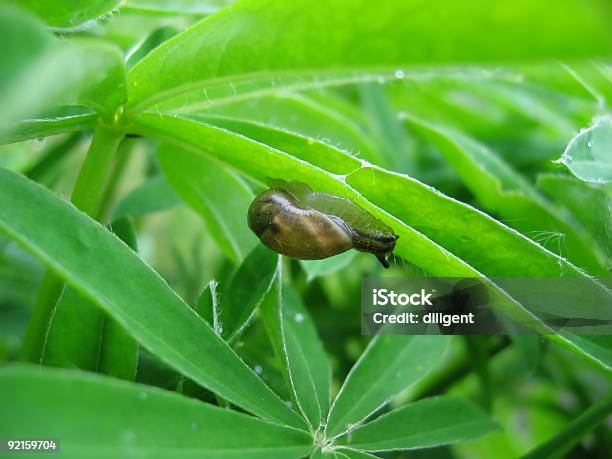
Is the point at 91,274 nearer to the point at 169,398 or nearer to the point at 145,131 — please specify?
the point at 169,398

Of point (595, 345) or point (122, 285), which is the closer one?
point (122, 285)

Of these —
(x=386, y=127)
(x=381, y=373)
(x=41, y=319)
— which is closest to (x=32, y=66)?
(x=41, y=319)

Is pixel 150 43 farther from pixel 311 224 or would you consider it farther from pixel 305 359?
pixel 305 359

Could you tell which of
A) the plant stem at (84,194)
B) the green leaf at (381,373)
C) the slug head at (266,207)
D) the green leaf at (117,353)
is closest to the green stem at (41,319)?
the plant stem at (84,194)

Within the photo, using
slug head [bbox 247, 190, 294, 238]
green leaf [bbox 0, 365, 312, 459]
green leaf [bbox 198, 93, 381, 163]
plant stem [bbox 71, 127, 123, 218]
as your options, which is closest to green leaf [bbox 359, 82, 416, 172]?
green leaf [bbox 198, 93, 381, 163]

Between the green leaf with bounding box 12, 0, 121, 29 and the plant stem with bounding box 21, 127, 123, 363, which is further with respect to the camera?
the plant stem with bounding box 21, 127, 123, 363

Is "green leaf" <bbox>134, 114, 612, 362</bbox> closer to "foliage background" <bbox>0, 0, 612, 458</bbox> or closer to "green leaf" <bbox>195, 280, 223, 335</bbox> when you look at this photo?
"foliage background" <bbox>0, 0, 612, 458</bbox>

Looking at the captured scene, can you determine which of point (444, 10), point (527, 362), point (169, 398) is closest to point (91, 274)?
point (169, 398)
